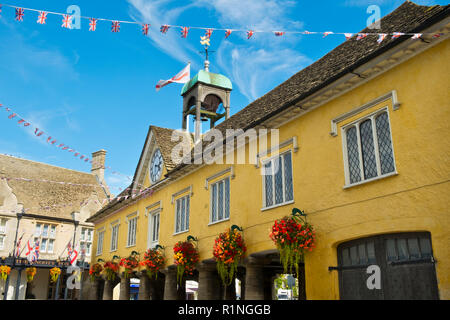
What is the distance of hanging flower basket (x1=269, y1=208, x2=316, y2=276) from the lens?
1057 cm

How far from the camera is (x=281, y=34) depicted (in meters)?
9.92

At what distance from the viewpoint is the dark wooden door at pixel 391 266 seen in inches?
330

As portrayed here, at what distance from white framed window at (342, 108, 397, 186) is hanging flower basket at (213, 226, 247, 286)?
4425mm

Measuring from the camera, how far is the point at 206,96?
24891mm

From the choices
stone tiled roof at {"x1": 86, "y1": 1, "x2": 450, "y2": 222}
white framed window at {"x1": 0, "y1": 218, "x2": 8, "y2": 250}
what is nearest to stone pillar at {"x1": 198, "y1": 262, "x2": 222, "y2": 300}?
stone tiled roof at {"x1": 86, "y1": 1, "x2": 450, "y2": 222}

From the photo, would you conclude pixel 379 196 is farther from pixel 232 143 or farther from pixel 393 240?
pixel 232 143

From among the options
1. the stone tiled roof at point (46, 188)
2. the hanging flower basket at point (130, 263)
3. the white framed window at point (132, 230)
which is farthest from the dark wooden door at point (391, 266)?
the stone tiled roof at point (46, 188)

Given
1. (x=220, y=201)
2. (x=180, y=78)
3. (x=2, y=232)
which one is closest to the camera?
(x=220, y=201)

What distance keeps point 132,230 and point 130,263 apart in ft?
7.91

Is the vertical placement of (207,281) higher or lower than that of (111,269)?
lower

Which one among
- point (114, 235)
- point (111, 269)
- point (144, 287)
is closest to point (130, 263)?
point (144, 287)

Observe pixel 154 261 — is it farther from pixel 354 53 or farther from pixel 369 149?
pixel 354 53

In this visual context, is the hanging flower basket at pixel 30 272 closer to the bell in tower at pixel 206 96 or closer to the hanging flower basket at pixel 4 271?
the hanging flower basket at pixel 4 271

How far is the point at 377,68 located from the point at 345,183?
2.78 meters
